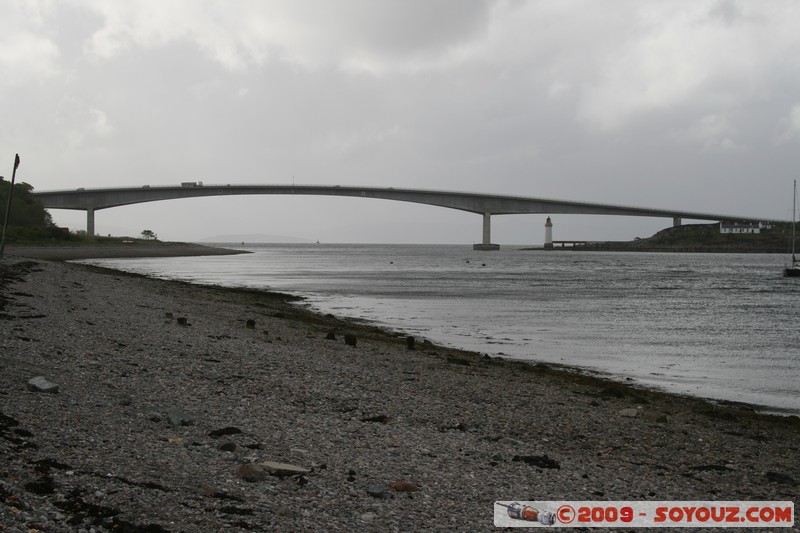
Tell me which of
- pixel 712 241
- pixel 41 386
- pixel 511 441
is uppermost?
pixel 712 241

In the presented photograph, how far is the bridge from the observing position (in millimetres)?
105500

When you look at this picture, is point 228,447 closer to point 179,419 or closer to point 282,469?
point 282,469

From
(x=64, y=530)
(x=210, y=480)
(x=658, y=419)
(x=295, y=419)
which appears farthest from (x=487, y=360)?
(x=64, y=530)

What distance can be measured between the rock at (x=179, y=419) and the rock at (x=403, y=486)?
2.27 meters

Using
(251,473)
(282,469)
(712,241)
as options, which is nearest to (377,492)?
(282,469)

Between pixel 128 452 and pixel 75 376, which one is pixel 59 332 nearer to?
pixel 75 376

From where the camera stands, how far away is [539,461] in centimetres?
636

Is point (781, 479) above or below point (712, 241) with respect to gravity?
below

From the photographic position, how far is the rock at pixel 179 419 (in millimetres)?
6343

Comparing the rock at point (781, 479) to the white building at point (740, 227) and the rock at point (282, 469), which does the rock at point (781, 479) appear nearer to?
the rock at point (282, 469)

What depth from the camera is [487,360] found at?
45.2ft

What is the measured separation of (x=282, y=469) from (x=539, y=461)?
2.55 metres

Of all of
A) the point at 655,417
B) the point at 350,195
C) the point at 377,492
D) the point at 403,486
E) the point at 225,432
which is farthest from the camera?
the point at 350,195

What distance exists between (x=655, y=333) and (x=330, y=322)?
10.1 m
